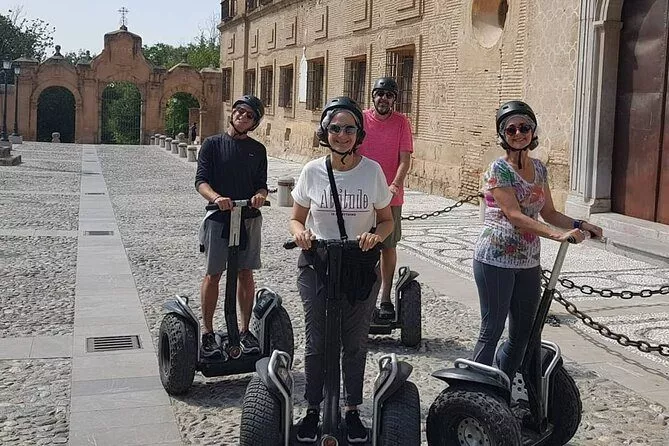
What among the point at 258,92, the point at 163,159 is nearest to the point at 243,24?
the point at 258,92

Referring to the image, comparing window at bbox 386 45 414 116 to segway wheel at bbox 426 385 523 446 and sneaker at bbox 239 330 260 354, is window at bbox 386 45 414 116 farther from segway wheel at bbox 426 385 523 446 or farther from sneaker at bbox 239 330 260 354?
segway wheel at bbox 426 385 523 446

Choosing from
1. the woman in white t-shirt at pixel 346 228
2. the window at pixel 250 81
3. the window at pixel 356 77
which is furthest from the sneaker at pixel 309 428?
the window at pixel 250 81

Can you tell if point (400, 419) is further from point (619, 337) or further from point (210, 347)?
point (619, 337)

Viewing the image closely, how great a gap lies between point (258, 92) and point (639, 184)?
21268 millimetres

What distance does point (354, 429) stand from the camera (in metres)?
3.13

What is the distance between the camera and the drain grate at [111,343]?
16.7 feet

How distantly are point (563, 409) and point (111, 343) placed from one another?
2.99 meters

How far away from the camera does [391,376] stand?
315cm

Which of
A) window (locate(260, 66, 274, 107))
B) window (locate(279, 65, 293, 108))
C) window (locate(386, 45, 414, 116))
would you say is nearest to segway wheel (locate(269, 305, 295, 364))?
window (locate(386, 45, 414, 116))

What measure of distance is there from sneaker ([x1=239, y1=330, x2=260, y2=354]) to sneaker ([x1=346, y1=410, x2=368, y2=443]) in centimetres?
131

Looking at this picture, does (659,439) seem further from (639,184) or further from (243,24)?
(243,24)

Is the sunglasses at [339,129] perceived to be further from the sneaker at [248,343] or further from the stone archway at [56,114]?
the stone archway at [56,114]

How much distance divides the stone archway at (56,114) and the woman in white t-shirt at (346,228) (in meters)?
46.6

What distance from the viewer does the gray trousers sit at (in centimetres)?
317
